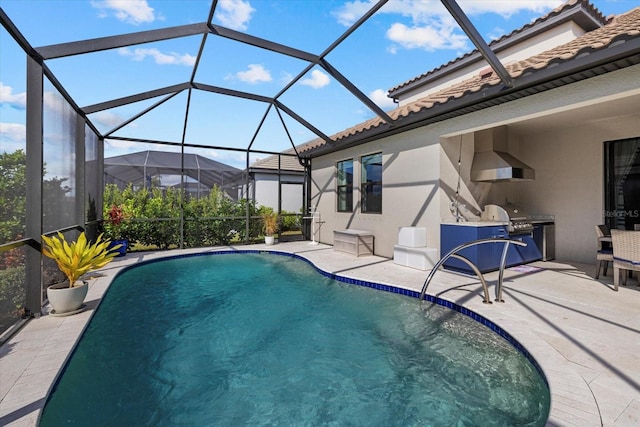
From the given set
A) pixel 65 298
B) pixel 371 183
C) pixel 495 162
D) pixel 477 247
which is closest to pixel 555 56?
pixel 495 162

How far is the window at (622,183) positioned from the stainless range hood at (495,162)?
4.88ft


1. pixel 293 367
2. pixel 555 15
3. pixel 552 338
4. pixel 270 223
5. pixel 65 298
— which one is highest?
pixel 555 15

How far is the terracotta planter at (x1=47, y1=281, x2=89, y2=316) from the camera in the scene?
4107mm

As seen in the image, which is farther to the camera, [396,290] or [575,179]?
[575,179]

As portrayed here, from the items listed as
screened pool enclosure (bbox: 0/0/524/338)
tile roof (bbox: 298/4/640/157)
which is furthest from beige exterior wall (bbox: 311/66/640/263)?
screened pool enclosure (bbox: 0/0/524/338)

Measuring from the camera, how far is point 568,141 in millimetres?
7383

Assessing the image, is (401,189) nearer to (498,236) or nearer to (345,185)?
(498,236)

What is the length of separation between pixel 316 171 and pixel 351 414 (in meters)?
9.53

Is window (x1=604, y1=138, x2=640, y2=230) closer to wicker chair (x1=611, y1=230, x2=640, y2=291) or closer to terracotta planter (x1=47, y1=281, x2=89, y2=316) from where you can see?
wicker chair (x1=611, y1=230, x2=640, y2=291)

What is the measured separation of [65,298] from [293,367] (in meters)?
3.33

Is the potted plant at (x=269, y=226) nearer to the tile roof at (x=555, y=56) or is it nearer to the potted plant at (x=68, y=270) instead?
the tile roof at (x=555, y=56)

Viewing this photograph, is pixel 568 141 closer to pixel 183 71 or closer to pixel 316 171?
pixel 316 171

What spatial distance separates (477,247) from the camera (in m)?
5.90

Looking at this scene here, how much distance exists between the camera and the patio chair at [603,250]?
17.1 ft
